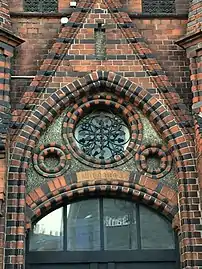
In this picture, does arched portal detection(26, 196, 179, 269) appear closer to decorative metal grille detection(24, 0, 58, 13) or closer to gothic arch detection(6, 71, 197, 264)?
gothic arch detection(6, 71, 197, 264)

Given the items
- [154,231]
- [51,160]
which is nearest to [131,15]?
[51,160]

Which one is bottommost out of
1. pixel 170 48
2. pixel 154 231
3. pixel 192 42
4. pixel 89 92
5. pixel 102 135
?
pixel 154 231

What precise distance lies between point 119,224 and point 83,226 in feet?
2.10

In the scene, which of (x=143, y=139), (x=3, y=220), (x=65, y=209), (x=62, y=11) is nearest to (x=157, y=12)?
(x=62, y=11)

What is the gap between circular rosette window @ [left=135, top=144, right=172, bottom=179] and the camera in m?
11.6

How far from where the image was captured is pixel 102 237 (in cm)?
1127

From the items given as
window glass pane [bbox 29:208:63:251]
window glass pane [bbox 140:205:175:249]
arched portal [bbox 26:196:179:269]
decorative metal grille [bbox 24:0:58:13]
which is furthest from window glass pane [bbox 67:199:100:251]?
decorative metal grille [bbox 24:0:58:13]

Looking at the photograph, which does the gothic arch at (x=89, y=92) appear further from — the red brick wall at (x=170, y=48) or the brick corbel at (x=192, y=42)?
the brick corbel at (x=192, y=42)

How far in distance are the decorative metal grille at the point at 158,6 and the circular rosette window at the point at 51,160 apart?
3.66m

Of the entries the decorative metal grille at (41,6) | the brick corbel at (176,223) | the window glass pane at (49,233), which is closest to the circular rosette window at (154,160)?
the brick corbel at (176,223)

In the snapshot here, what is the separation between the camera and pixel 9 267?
1049 cm

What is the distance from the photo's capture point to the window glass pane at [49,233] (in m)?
11.2

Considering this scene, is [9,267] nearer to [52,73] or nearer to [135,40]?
[52,73]

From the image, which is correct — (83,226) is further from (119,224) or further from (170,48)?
(170,48)
